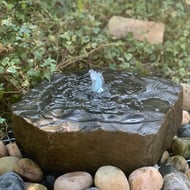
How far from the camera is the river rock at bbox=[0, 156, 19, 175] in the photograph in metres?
1.60

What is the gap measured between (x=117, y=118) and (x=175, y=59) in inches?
46.4

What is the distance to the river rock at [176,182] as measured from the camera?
151cm

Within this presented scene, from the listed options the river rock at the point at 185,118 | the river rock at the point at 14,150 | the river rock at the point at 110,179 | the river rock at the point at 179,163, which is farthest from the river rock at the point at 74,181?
the river rock at the point at 185,118

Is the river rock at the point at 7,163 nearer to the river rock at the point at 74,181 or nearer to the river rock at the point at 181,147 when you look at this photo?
the river rock at the point at 74,181

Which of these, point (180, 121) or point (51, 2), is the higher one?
point (51, 2)

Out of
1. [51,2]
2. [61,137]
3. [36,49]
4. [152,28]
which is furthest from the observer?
[152,28]

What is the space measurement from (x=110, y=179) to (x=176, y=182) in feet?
0.84

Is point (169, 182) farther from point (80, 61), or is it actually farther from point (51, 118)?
point (80, 61)

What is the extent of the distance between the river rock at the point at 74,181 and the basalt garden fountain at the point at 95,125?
40mm

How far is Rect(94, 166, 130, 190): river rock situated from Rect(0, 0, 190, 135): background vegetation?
0.59 meters

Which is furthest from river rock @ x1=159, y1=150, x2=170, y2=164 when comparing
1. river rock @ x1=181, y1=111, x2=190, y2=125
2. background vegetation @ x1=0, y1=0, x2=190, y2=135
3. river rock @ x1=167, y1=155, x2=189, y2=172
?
background vegetation @ x1=0, y1=0, x2=190, y2=135

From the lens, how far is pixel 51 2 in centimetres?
261

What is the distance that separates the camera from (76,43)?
2371 millimetres

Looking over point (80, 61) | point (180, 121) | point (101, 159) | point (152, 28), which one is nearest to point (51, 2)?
point (80, 61)
